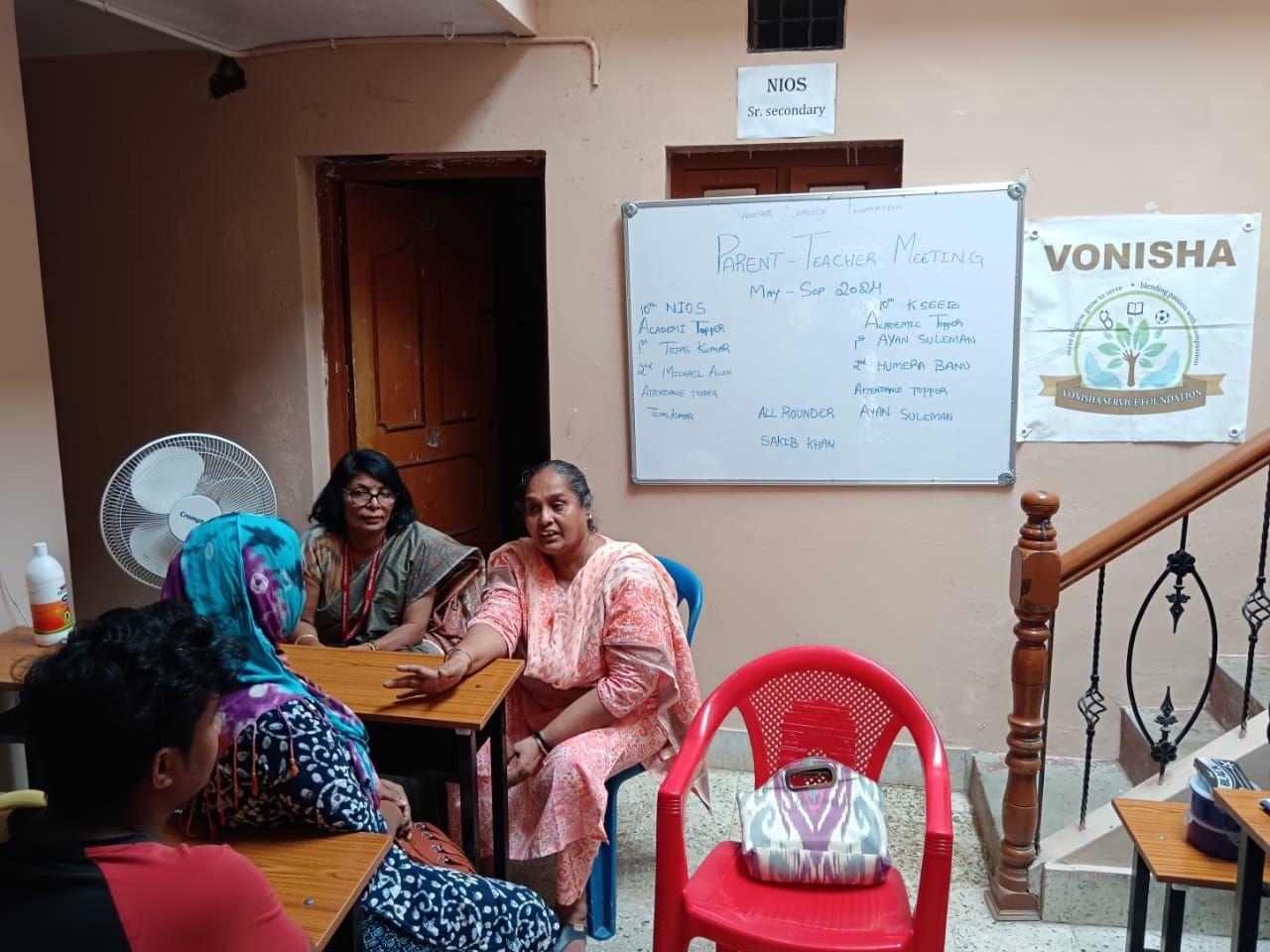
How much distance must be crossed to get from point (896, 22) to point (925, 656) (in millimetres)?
1959

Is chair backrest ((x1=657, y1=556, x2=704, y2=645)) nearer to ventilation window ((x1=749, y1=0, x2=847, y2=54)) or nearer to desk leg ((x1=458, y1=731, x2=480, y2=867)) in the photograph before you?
desk leg ((x1=458, y1=731, x2=480, y2=867))

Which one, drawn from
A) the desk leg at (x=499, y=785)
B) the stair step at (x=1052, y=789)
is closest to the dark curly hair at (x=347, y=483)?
the desk leg at (x=499, y=785)

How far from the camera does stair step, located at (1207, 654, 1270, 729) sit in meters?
2.47

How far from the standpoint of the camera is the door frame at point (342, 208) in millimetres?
3080

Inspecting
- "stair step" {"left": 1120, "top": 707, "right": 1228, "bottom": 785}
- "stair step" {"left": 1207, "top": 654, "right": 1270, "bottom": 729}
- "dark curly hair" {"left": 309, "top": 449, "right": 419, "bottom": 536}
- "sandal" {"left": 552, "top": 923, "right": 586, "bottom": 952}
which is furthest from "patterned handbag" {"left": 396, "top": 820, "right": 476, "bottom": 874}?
"stair step" {"left": 1207, "top": 654, "right": 1270, "bottom": 729}

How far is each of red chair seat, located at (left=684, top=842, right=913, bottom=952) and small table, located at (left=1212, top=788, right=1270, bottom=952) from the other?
51 cm

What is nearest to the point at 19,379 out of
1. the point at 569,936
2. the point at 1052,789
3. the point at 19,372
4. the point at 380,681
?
the point at 19,372

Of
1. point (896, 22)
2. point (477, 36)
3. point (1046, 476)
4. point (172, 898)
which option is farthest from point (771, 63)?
point (172, 898)

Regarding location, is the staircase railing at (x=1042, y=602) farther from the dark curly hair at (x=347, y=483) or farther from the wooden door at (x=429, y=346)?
the wooden door at (x=429, y=346)

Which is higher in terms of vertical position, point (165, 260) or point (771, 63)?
point (771, 63)

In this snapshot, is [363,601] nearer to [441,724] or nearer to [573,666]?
[573,666]

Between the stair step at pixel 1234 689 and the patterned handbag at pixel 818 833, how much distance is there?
129cm

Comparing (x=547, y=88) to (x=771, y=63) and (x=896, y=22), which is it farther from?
(x=896, y=22)

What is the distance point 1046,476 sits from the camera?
2832 mm
